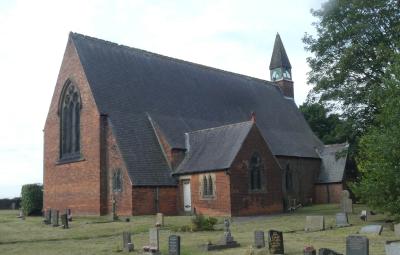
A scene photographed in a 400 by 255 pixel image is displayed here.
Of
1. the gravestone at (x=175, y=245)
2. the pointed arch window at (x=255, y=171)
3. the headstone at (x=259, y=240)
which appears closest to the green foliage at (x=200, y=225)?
the headstone at (x=259, y=240)

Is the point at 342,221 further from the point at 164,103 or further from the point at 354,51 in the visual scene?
the point at 164,103

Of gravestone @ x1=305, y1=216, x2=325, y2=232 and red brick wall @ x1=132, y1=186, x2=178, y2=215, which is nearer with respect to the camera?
gravestone @ x1=305, y1=216, x2=325, y2=232

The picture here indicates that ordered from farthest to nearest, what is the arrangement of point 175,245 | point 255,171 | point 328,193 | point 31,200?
point 328,193
point 31,200
point 255,171
point 175,245

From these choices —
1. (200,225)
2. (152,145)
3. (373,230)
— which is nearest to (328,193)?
(152,145)

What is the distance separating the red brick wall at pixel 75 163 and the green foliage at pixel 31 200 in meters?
1.55

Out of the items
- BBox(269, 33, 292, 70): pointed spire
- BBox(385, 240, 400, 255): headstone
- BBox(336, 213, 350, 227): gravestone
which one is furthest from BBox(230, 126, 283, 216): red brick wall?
BBox(269, 33, 292, 70): pointed spire

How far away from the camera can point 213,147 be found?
35625 mm

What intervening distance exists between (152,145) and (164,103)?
504 cm

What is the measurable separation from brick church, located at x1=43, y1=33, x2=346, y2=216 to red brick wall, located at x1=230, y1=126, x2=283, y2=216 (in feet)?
0.23

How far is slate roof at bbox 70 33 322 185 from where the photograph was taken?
35656 mm

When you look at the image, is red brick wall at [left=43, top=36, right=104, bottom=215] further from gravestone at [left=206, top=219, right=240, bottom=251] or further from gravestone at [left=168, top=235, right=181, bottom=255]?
gravestone at [left=168, top=235, right=181, bottom=255]

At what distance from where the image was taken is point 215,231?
24.4m

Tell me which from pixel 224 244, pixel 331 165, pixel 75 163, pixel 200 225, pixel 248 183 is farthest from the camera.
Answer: pixel 331 165

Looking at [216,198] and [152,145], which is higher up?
[152,145]
